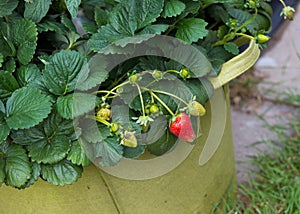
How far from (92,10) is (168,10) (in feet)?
0.82

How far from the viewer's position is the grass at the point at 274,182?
1.19 meters

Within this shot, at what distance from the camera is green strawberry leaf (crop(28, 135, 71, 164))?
81 centimetres

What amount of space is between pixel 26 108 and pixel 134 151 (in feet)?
0.59

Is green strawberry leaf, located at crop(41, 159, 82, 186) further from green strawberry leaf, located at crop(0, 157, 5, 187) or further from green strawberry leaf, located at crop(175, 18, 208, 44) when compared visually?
green strawberry leaf, located at crop(175, 18, 208, 44)

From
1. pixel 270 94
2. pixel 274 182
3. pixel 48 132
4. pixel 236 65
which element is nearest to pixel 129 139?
pixel 48 132

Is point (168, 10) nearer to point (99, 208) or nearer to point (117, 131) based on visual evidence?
point (117, 131)

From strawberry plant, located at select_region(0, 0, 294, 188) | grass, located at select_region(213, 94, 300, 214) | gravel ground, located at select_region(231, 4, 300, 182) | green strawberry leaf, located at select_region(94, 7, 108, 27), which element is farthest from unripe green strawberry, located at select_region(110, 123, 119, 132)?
gravel ground, located at select_region(231, 4, 300, 182)

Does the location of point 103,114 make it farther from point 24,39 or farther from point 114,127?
point 24,39

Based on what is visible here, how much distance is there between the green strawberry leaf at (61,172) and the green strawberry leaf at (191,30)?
0.27 metres

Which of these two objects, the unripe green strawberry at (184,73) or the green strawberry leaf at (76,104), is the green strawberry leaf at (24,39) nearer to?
the green strawberry leaf at (76,104)

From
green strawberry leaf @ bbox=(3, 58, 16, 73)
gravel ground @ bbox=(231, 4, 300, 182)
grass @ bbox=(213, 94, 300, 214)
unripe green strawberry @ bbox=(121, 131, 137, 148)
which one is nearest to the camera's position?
unripe green strawberry @ bbox=(121, 131, 137, 148)

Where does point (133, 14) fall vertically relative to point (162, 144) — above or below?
above

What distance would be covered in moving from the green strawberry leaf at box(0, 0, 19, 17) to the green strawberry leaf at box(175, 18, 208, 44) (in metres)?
0.28

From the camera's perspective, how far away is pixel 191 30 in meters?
0.89
